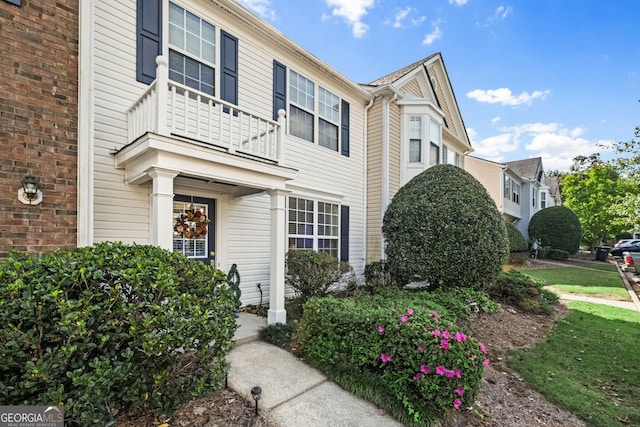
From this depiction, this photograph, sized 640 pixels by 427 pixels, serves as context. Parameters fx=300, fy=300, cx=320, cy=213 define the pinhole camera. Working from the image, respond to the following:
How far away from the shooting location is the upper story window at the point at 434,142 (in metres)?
10.9

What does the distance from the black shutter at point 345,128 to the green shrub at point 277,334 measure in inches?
229

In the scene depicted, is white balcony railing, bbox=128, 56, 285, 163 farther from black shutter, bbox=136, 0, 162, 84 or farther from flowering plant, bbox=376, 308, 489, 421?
flowering plant, bbox=376, 308, 489, 421

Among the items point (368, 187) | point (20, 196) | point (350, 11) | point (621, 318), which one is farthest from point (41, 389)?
point (350, 11)

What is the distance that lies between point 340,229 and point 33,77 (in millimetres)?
7126

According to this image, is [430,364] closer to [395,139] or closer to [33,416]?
[33,416]

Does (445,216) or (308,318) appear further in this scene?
(445,216)

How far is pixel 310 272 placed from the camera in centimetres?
646

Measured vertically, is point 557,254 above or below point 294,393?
below

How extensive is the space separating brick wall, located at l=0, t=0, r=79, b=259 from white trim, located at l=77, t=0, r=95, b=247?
2.2 inches

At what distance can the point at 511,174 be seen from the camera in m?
24.5

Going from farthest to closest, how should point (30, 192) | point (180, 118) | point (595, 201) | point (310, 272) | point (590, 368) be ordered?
point (595, 201) < point (310, 272) < point (180, 118) < point (590, 368) < point (30, 192)

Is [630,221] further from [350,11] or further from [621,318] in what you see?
[350,11]

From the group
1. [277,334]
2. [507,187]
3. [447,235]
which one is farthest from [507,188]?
[277,334]

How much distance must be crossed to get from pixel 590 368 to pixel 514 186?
2485 centimetres
